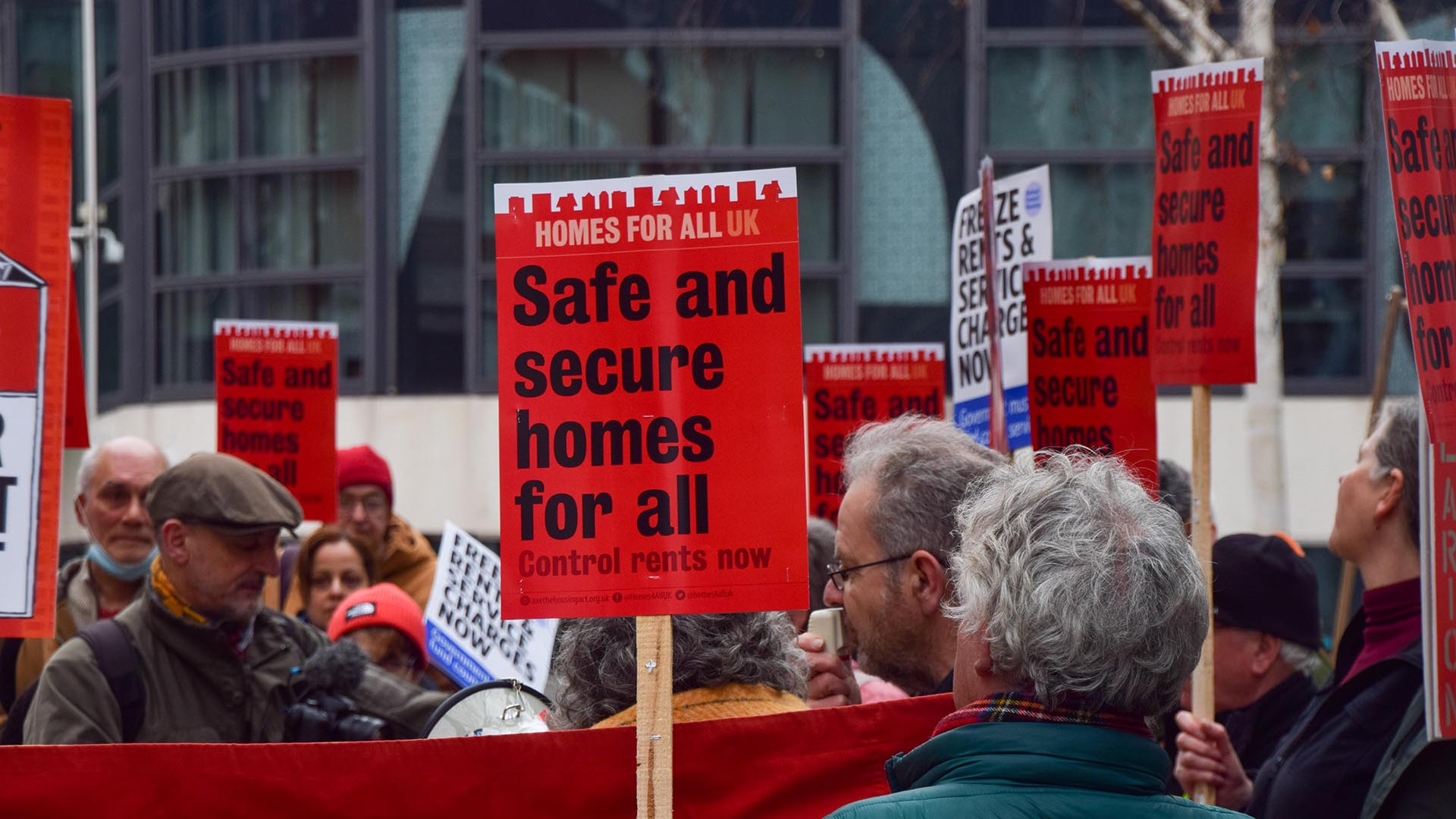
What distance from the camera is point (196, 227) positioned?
15602 millimetres

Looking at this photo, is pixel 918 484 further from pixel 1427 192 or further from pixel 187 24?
pixel 187 24

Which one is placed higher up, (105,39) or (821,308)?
(105,39)

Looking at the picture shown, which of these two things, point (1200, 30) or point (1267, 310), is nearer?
point (1200, 30)

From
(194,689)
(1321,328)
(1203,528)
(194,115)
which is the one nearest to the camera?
(1203,528)

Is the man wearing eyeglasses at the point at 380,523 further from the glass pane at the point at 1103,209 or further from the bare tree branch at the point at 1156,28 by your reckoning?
the glass pane at the point at 1103,209

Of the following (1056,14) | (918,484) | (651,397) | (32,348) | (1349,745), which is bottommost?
(1349,745)

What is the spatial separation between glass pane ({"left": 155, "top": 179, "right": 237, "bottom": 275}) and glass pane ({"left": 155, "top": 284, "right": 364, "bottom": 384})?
254 millimetres

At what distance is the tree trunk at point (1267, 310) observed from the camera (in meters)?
11.4

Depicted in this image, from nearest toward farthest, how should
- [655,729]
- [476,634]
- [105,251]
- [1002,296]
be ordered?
[655,729], [476,634], [1002,296], [105,251]

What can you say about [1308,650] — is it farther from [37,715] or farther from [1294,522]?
[1294,522]

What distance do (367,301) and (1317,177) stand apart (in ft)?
26.2

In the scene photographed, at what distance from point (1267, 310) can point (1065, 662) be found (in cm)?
1021

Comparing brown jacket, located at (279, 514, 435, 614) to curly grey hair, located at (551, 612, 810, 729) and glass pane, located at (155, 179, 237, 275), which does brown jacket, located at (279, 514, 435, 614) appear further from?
glass pane, located at (155, 179, 237, 275)

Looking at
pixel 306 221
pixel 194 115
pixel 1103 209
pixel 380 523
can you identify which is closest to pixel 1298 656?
pixel 380 523
